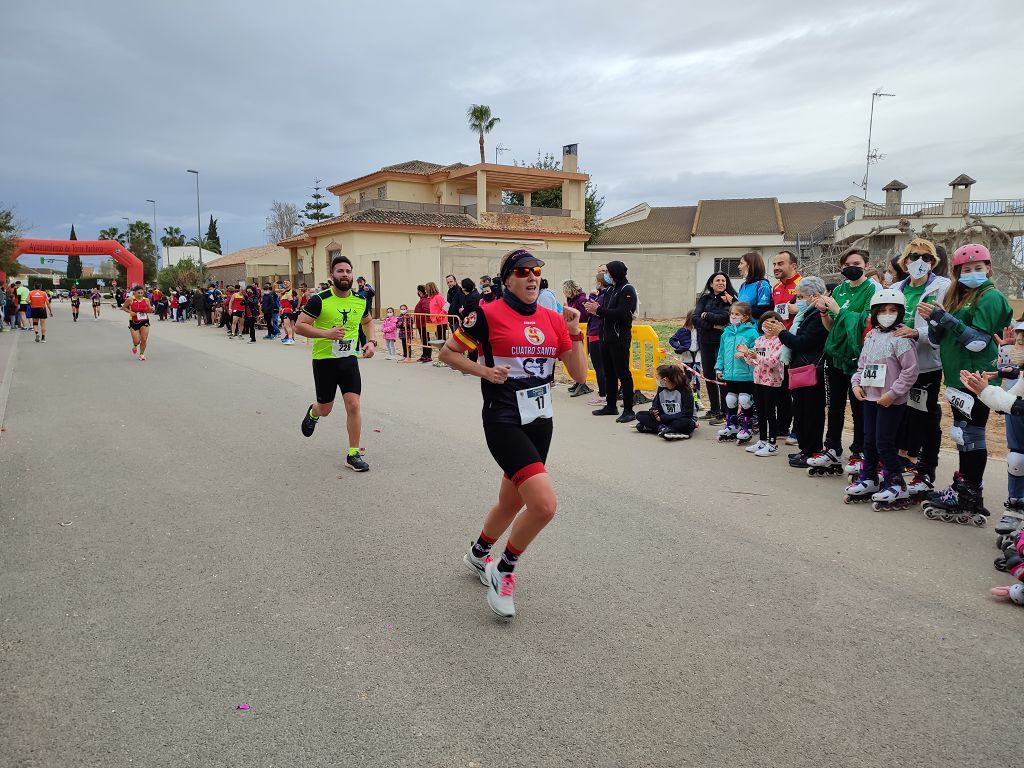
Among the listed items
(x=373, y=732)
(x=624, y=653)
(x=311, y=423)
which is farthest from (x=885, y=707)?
(x=311, y=423)

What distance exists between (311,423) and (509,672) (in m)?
4.88

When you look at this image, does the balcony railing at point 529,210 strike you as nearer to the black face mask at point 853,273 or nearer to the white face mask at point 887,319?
the black face mask at point 853,273

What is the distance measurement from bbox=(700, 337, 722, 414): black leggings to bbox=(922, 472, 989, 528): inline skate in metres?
3.78

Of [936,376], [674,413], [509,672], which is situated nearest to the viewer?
[509,672]

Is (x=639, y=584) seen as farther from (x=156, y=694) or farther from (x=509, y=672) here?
(x=156, y=694)

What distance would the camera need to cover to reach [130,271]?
181 feet

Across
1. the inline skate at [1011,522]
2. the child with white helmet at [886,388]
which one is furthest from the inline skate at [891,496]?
the inline skate at [1011,522]

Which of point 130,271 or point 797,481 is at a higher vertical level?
point 130,271

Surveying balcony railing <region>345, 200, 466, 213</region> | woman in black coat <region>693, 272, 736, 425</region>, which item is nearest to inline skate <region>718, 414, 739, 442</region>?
woman in black coat <region>693, 272, 736, 425</region>

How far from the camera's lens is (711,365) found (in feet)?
29.3

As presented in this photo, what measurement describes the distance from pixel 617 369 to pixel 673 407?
157 cm

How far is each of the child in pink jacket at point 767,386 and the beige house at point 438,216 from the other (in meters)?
25.0

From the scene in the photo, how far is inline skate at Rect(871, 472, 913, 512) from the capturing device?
545 cm

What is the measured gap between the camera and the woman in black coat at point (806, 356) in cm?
652
